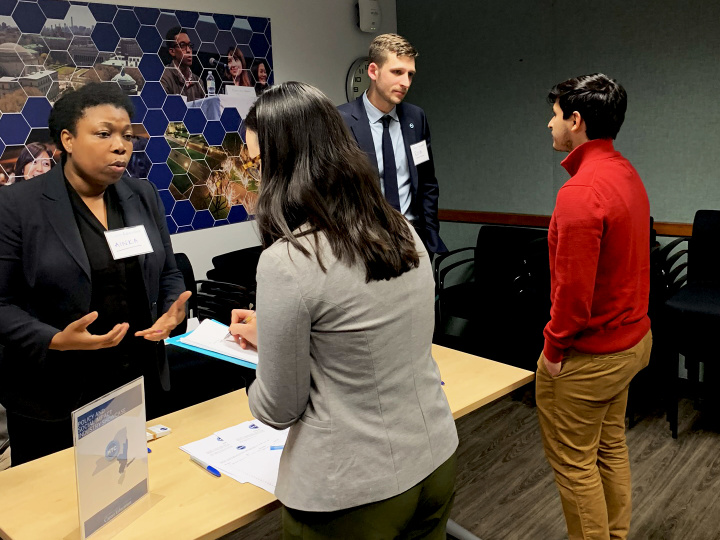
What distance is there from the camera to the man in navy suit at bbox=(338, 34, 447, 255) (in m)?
2.71

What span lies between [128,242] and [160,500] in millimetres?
795

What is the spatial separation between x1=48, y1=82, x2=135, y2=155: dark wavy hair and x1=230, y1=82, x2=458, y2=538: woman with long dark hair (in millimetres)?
863

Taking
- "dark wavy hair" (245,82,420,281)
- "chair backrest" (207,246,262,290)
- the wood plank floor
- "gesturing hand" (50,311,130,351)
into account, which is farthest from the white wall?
"dark wavy hair" (245,82,420,281)

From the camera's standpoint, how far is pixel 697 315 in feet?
9.65

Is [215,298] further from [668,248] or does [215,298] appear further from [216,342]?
[668,248]

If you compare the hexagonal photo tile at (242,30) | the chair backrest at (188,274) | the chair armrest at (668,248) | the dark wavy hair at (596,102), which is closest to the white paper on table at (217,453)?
the dark wavy hair at (596,102)

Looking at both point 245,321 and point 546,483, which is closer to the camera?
point 245,321

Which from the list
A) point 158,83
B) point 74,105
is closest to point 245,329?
point 74,105

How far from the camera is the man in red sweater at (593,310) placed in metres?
1.72

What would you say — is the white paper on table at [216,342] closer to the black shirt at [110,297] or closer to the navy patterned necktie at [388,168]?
the black shirt at [110,297]

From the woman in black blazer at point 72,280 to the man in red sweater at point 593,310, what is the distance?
1.10 meters

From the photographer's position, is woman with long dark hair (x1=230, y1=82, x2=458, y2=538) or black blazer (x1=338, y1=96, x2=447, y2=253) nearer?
woman with long dark hair (x1=230, y1=82, x2=458, y2=538)

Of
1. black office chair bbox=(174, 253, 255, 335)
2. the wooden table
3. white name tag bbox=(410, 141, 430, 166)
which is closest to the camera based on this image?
the wooden table

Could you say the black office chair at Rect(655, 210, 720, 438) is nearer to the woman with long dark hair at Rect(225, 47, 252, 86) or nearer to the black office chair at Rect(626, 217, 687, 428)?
the black office chair at Rect(626, 217, 687, 428)
